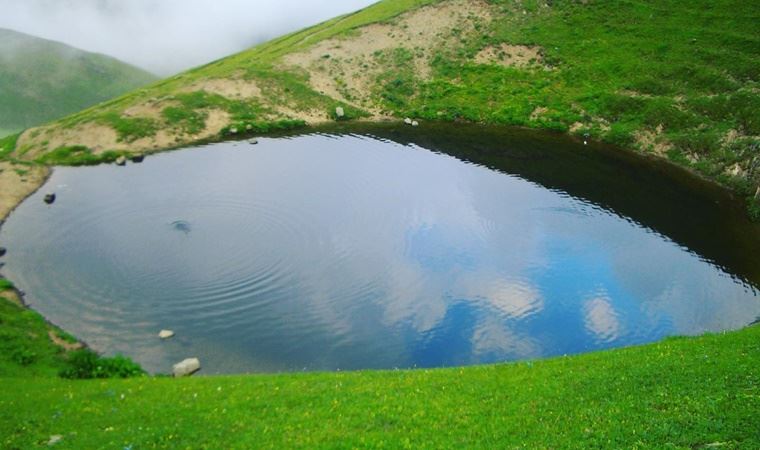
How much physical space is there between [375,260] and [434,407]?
92.5 ft

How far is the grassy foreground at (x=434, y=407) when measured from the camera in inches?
936

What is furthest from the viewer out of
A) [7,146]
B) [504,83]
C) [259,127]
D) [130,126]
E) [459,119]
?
[504,83]

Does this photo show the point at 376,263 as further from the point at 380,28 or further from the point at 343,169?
the point at 380,28

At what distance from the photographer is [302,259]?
55.3 m

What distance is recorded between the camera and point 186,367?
41.3 meters

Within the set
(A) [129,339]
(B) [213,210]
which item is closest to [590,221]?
(B) [213,210]

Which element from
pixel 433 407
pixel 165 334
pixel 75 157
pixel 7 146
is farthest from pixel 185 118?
pixel 433 407

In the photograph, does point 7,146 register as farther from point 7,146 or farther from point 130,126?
point 130,126

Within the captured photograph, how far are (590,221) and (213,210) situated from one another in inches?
1707

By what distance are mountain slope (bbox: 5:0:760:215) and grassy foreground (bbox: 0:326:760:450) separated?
51756mm

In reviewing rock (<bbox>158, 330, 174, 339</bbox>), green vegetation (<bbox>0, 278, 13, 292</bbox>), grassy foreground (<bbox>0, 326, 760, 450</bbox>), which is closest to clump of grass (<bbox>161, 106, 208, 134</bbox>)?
green vegetation (<bbox>0, 278, 13, 292</bbox>)

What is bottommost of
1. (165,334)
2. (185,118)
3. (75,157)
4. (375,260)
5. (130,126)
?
(375,260)

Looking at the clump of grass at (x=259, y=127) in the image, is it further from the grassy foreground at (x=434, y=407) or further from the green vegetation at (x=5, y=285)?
the grassy foreground at (x=434, y=407)

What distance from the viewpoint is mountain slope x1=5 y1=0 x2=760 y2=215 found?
Result: 3317 inches
